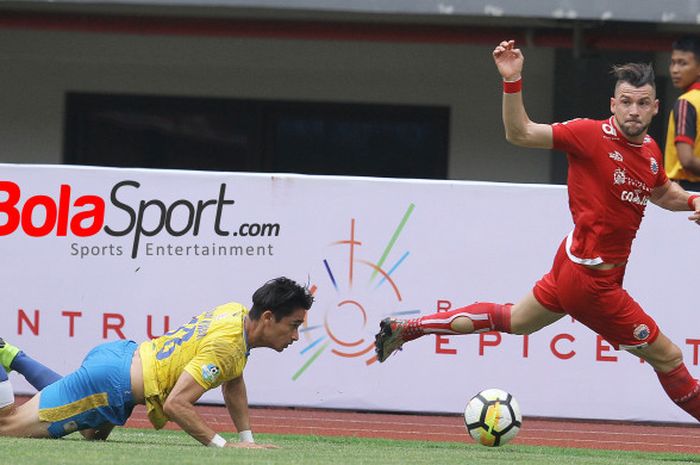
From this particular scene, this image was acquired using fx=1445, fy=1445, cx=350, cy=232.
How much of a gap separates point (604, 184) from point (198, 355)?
2.25 meters

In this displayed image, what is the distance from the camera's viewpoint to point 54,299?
1009 centimetres

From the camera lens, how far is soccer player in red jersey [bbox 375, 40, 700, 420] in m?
7.39

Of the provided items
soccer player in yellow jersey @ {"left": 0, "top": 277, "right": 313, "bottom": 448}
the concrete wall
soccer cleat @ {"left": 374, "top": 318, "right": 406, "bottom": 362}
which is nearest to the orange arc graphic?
soccer cleat @ {"left": 374, "top": 318, "right": 406, "bottom": 362}

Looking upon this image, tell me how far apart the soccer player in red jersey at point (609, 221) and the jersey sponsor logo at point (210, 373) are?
162 centimetres

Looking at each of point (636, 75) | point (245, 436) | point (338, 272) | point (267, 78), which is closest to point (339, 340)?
point (338, 272)

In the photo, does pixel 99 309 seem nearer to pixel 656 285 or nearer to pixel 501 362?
pixel 501 362

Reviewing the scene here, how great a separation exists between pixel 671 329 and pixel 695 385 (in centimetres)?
228

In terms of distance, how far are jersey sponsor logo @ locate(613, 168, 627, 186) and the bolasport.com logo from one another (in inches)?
130

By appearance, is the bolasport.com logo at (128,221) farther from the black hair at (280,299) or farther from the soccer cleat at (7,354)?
the black hair at (280,299)

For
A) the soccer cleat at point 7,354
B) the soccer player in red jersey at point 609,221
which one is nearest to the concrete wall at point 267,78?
the soccer player in red jersey at point 609,221

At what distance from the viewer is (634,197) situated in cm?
750

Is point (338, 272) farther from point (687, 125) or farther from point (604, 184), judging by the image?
point (604, 184)

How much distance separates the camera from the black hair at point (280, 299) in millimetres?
7270

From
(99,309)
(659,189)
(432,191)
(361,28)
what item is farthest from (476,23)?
(659,189)
